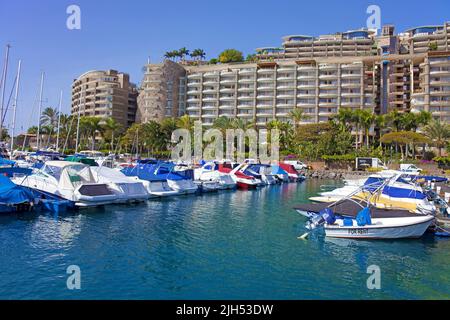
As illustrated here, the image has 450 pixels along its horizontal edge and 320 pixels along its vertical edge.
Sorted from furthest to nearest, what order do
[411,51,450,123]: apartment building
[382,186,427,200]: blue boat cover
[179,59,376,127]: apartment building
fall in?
1. [179,59,376,127]: apartment building
2. [411,51,450,123]: apartment building
3. [382,186,427,200]: blue boat cover

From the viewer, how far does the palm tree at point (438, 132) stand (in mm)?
83850

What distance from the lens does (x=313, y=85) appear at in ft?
380

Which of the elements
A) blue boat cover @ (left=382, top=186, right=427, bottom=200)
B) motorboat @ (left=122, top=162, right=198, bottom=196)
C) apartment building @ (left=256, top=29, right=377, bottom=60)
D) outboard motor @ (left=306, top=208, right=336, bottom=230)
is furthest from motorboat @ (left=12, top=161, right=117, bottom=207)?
apartment building @ (left=256, top=29, right=377, bottom=60)

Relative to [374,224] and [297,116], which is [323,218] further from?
[297,116]

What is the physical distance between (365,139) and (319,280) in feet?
315

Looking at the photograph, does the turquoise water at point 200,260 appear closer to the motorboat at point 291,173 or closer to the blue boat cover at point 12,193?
the blue boat cover at point 12,193

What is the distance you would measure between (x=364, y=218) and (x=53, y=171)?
80.0 feet

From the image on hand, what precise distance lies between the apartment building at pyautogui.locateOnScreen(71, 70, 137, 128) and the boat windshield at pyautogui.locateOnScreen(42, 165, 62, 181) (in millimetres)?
107164

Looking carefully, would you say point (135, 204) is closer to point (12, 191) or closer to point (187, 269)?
point (12, 191)

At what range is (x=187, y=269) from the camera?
1677 centimetres

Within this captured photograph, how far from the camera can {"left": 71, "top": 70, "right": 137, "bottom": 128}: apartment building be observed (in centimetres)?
13625

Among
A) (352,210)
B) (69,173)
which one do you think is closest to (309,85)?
(69,173)

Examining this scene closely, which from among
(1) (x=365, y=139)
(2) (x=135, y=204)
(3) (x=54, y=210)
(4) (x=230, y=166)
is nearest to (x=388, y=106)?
(1) (x=365, y=139)

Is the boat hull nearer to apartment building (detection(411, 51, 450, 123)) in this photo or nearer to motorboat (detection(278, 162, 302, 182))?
motorboat (detection(278, 162, 302, 182))
